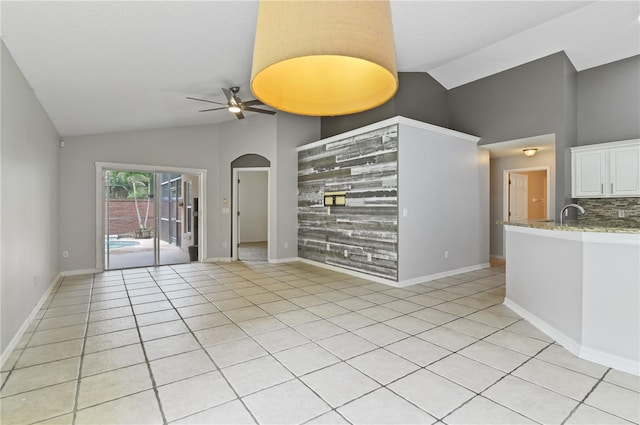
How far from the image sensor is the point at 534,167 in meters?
6.72

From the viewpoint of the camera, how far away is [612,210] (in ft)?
16.6

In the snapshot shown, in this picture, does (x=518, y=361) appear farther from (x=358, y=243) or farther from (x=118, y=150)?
(x=118, y=150)

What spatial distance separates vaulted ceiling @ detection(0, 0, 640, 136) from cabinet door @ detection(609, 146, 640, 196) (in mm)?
1583

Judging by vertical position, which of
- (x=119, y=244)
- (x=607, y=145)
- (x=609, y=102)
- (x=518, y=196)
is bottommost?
(x=119, y=244)

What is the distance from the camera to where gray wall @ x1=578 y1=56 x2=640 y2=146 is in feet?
15.8

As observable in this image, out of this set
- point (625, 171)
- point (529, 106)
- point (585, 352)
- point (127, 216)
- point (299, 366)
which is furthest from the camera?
point (127, 216)

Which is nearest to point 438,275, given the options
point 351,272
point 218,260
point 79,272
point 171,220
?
point 351,272

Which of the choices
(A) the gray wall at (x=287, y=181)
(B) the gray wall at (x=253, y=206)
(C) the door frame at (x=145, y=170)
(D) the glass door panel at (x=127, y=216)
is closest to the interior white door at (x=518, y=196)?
(A) the gray wall at (x=287, y=181)

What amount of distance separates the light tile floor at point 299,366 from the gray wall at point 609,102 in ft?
11.5

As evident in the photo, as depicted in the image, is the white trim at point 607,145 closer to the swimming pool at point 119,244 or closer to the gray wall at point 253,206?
the gray wall at point 253,206

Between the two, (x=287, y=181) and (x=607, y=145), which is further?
(x=287, y=181)

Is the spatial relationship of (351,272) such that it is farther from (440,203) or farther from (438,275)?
(440,203)

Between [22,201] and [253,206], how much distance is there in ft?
24.4

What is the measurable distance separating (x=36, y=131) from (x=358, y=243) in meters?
4.75
